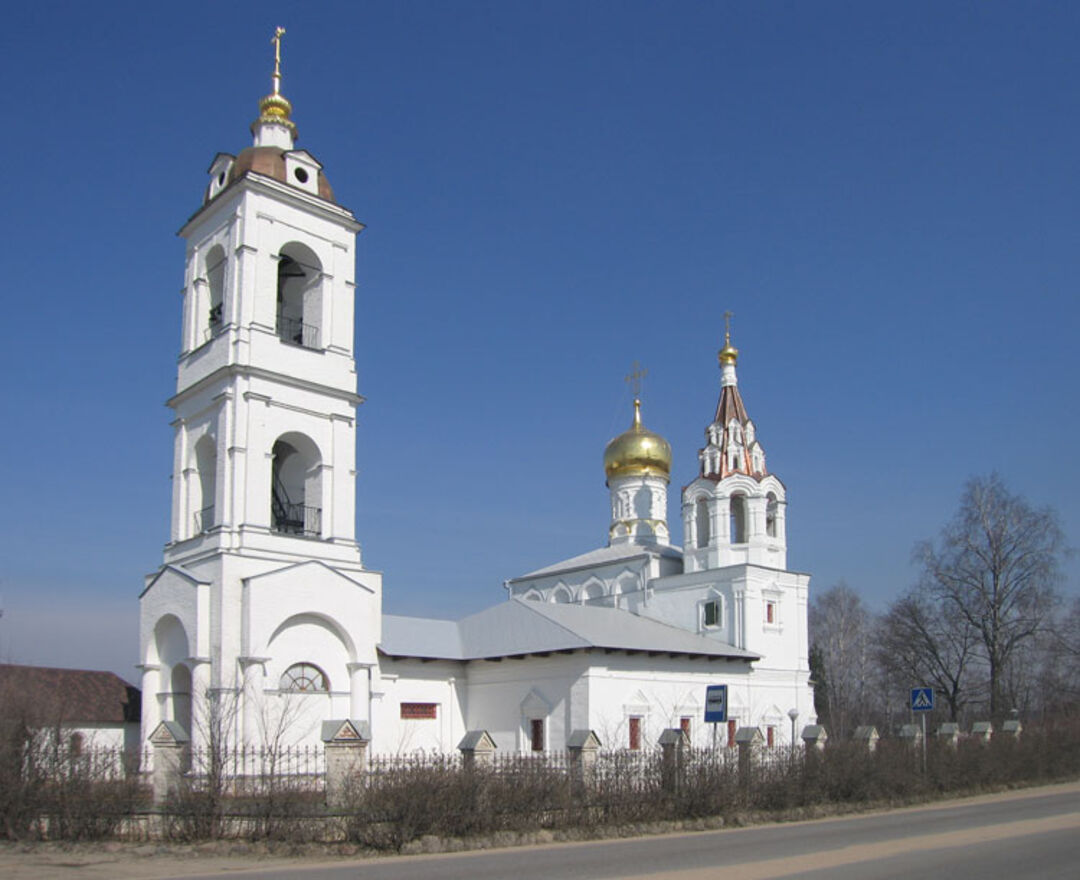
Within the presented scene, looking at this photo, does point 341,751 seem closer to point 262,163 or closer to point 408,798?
point 408,798

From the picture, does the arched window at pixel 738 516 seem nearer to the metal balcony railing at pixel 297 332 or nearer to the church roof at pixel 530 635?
the church roof at pixel 530 635

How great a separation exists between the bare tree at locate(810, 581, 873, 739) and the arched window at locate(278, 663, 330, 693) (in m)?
32.5

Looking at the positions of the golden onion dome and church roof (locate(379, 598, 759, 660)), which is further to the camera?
the golden onion dome

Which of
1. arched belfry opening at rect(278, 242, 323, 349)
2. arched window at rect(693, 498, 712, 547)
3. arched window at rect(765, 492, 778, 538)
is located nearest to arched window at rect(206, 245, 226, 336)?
arched belfry opening at rect(278, 242, 323, 349)

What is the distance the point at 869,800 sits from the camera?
21562mm

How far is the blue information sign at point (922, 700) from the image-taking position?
856 inches

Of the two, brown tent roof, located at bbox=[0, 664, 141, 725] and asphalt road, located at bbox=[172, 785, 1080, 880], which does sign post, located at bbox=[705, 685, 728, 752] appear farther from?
brown tent roof, located at bbox=[0, 664, 141, 725]

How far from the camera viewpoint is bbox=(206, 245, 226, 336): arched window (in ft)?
87.0

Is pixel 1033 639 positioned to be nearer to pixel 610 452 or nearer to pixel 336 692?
pixel 610 452

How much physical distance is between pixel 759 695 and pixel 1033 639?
643 inches

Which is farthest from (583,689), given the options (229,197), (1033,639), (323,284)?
(1033,639)

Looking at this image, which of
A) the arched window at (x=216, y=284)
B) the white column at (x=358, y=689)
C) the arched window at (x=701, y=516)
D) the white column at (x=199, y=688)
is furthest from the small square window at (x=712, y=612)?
the arched window at (x=216, y=284)

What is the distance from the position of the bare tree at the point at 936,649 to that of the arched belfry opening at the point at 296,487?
2739 cm

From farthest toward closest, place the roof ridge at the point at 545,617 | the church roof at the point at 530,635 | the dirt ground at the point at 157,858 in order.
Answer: the church roof at the point at 530,635
the roof ridge at the point at 545,617
the dirt ground at the point at 157,858
